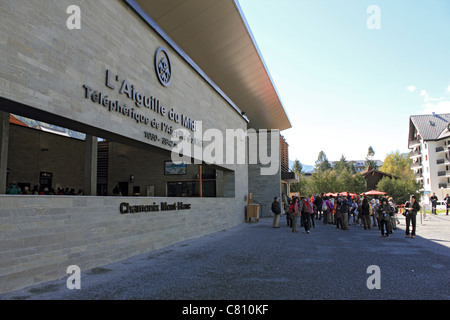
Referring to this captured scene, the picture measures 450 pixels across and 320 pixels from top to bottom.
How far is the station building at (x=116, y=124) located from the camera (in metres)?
5.44

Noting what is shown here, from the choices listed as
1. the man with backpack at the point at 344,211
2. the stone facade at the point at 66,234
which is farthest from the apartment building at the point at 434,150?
the stone facade at the point at 66,234

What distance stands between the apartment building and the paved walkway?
58.1 meters

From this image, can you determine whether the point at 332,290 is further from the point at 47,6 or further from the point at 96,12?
the point at 96,12

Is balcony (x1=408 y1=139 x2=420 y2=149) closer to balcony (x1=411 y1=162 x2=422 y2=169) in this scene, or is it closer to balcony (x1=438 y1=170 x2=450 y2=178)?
balcony (x1=411 y1=162 x2=422 y2=169)

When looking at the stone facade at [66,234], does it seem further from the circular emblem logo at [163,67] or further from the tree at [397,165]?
the tree at [397,165]

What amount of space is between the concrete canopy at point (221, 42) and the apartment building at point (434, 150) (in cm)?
4988

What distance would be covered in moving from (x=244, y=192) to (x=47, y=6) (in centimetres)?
1553

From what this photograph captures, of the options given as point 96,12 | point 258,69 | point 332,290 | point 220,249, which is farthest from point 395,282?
Answer: point 258,69

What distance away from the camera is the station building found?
5.44 m

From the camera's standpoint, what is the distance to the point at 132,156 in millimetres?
18719

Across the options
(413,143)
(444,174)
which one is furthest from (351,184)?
(413,143)

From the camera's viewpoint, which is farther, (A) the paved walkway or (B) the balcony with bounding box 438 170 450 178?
(B) the balcony with bounding box 438 170 450 178

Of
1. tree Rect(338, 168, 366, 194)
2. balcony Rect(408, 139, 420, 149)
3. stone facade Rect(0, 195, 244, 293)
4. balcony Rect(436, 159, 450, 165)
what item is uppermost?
balcony Rect(408, 139, 420, 149)

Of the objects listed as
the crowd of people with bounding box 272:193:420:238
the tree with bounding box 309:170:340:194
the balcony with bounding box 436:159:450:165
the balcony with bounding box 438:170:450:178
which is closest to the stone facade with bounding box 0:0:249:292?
the crowd of people with bounding box 272:193:420:238
